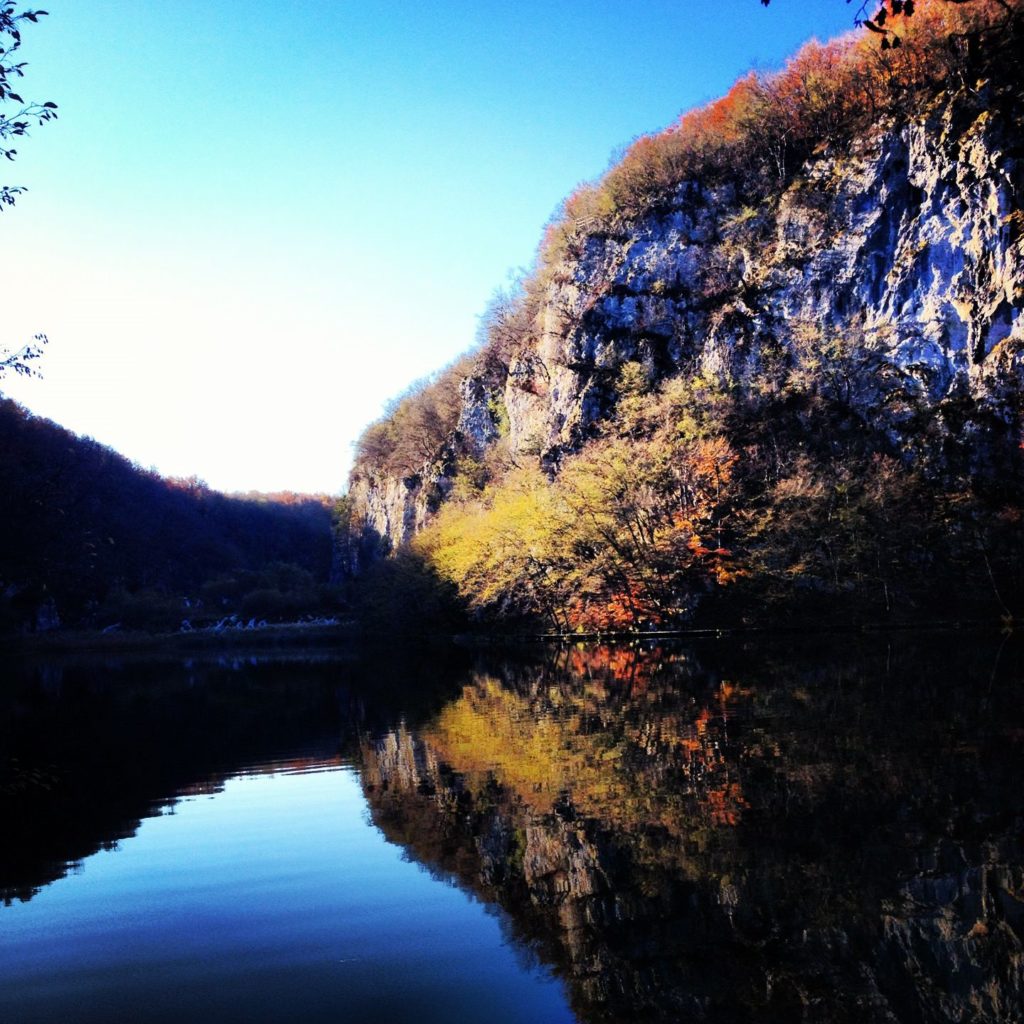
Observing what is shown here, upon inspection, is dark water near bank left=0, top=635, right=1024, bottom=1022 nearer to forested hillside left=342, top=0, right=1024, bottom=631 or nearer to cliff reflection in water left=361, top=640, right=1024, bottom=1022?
cliff reflection in water left=361, top=640, right=1024, bottom=1022

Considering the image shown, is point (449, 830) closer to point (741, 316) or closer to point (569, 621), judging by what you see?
point (569, 621)

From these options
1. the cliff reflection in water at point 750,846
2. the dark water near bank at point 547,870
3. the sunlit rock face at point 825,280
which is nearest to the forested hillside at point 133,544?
the sunlit rock face at point 825,280

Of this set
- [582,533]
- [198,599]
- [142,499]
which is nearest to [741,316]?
[582,533]

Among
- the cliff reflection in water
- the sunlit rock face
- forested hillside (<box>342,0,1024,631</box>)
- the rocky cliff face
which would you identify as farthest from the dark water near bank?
the sunlit rock face

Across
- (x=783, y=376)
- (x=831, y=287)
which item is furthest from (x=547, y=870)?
(x=831, y=287)

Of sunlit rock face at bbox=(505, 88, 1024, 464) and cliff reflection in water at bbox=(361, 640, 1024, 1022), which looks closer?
cliff reflection in water at bbox=(361, 640, 1024, 1022)

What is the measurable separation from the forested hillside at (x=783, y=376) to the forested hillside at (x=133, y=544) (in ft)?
109

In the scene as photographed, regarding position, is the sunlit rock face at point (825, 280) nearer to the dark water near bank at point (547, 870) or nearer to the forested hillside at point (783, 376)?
the forested hillside at point (783, 376)

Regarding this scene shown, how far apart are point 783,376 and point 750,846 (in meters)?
45.7

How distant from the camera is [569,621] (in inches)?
1843

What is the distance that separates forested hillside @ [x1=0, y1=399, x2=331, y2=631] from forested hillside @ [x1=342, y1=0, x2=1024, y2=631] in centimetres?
3322

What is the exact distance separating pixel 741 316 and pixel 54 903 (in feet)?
166

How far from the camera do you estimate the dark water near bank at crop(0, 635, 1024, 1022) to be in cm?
486

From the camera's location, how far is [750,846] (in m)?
6.95
